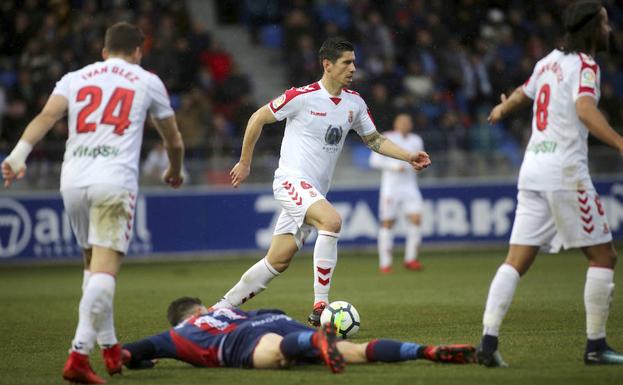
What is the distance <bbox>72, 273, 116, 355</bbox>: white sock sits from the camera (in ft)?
22.1

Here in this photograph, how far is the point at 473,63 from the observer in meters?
24.0

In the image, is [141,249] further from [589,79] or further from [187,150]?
[589,79]

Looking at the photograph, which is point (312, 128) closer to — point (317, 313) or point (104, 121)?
point (317, 313)

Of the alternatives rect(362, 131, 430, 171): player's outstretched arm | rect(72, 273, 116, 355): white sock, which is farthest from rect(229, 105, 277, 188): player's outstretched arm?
rect(72, 273, 116, 355): white sock

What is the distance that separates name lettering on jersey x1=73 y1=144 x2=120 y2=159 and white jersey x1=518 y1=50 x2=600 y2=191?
2.77m

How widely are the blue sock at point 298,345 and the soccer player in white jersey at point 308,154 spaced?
92.8 inches

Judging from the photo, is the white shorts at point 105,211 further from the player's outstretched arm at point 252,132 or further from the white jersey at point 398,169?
the white jersey at point 398,169

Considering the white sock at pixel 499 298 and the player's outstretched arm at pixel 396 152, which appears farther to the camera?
the player's outstretched arm at pixel 396 152

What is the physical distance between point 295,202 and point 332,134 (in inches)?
30.0

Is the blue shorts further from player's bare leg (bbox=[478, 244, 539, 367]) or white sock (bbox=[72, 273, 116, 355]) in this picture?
player's bare leg (bbox=[478, 244, 539, 367])

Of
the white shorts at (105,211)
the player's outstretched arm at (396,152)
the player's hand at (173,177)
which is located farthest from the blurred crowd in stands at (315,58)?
the white shorts at (105,211)

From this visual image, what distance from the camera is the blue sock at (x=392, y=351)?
22.9 feet

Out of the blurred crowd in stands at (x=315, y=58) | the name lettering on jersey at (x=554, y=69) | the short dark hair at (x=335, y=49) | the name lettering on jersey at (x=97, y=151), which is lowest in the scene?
the name lettering on jersey at (x=97, y=151)

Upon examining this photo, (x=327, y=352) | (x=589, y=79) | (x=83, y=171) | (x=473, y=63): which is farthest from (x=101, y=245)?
(x=473, y=63)
